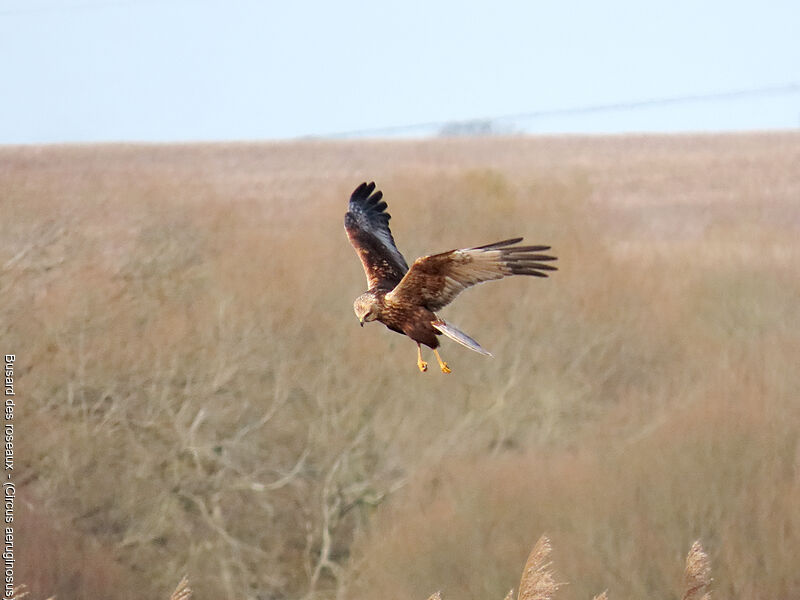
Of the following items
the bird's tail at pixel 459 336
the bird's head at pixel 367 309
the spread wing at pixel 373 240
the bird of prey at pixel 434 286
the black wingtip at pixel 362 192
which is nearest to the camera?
the bird's tail at pixel 459 336

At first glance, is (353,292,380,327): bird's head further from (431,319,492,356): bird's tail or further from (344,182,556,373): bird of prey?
(431,319,492,356): bird's tail

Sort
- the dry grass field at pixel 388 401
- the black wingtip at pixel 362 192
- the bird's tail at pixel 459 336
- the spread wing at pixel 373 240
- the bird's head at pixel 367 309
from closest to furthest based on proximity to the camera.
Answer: the bird's tail at pixel 459 336 → the bird's head at pixel 367 309 → the spread wing at pixel 373 240 → the black wingtip at pixel 362 192 → the dry grass field at pixel 388 401

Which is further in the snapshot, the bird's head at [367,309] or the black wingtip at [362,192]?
the black wingtip at [362,192]

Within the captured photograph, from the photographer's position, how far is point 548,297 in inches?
1240

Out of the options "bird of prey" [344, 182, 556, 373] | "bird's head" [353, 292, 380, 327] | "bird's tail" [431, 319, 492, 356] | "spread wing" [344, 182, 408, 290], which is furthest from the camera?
"spread wing" [344, 182, 408, 290]

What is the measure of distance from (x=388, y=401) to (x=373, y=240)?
2298 cm

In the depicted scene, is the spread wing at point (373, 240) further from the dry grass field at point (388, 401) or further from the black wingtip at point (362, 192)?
the dry grass field at point (388, 401)

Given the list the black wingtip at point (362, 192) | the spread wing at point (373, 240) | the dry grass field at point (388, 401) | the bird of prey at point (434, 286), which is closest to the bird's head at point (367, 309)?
the bird of prey at point (434, 286)

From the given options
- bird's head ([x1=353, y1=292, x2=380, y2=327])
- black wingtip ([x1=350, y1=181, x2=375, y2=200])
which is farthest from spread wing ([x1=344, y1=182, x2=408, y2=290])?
bird's head ([x1=353, y1=292, x2=380, y2=327])

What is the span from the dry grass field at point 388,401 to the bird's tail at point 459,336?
19.1 meters

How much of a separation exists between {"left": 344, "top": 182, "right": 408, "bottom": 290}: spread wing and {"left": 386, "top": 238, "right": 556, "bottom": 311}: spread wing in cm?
32

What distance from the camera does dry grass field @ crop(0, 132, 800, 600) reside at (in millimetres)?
25250

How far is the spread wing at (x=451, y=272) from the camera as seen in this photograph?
16.9 ft

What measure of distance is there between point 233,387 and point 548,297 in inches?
318
